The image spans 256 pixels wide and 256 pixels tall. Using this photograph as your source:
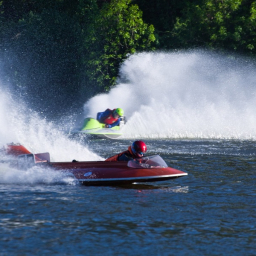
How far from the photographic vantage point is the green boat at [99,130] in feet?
94.3

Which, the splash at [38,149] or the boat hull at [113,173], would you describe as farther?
the splash at [38,149]

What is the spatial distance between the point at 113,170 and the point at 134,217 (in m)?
3.29

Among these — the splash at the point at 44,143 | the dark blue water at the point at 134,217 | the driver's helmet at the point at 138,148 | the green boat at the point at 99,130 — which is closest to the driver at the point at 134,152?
the driver's helmet at the point at 138,148

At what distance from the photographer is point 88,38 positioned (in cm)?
4256

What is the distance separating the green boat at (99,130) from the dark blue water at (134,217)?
11.9m

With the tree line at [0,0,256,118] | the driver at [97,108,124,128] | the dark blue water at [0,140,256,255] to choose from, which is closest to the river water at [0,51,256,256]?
the dark blue water at [0,140,256,255]

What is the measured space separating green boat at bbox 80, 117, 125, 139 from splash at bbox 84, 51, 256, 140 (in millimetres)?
4511

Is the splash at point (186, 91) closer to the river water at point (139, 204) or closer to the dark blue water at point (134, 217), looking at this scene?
the river water at point (139, 204)

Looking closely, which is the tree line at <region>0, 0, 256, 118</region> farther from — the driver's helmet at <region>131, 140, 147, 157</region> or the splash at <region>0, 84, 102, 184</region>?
the driver's helmet at <region>131, 140, 147, 157</region>

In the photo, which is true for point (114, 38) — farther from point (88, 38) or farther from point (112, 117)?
point (112, 117)

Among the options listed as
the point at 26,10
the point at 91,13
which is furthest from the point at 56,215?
the point at 26,10

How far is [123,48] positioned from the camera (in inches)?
1688

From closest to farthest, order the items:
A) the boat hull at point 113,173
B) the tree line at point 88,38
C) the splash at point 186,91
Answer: the boat hull at point 113,173 → the splash at point 186,91 → the tree line at point 88,38

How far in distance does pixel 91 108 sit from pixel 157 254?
95.4ft
